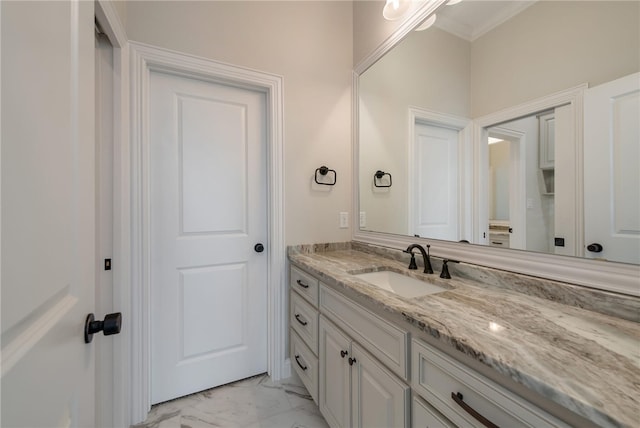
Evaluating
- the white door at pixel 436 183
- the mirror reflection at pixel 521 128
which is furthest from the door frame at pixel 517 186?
the white door at pixel 436 183

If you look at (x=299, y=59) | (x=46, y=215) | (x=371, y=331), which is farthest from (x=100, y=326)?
(x=299, y=59)

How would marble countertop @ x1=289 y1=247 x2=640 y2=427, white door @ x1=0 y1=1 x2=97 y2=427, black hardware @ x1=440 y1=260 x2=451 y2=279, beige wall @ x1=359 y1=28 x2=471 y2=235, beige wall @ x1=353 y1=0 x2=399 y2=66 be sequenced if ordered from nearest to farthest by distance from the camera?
1. white door @ x1=0 y1=1 x2=97 y2=427
2. marble countertop @ x1=289 y1=247 x2=640 y2=427
3. black hardware @ x1=440 y1=260 x2=451 y2=279
4. beige wall @ x1=359 y1=28 x2=471 y2=235
5. beige wall @ x1=353 y1=0 x2=399 y2=66

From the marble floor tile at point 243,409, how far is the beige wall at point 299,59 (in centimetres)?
99

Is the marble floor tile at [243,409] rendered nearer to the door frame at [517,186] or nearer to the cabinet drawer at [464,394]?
the cabinet drawer at [464,394]

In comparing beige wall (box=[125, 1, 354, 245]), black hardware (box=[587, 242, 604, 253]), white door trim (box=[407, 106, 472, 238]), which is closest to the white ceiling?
white door trim (box=[407, 106, 472, 238])

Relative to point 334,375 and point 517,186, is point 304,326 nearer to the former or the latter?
point 334,375

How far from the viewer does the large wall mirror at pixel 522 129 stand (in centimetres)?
80

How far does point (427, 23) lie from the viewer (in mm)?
1412

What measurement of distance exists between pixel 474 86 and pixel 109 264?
Result: 201 cm

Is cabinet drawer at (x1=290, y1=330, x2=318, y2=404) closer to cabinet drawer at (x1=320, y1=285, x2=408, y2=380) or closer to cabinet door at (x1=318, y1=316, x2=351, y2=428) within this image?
cabinet door at (x1=318, y1=316, x2=351, y2=428)

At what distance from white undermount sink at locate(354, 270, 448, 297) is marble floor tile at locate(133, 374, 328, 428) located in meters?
0.86

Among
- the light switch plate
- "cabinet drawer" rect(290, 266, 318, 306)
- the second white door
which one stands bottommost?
"cabinet drawer" rect(290, 266, 318, 306)

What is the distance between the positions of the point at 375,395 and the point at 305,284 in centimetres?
69

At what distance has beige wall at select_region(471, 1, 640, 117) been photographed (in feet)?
2.60
